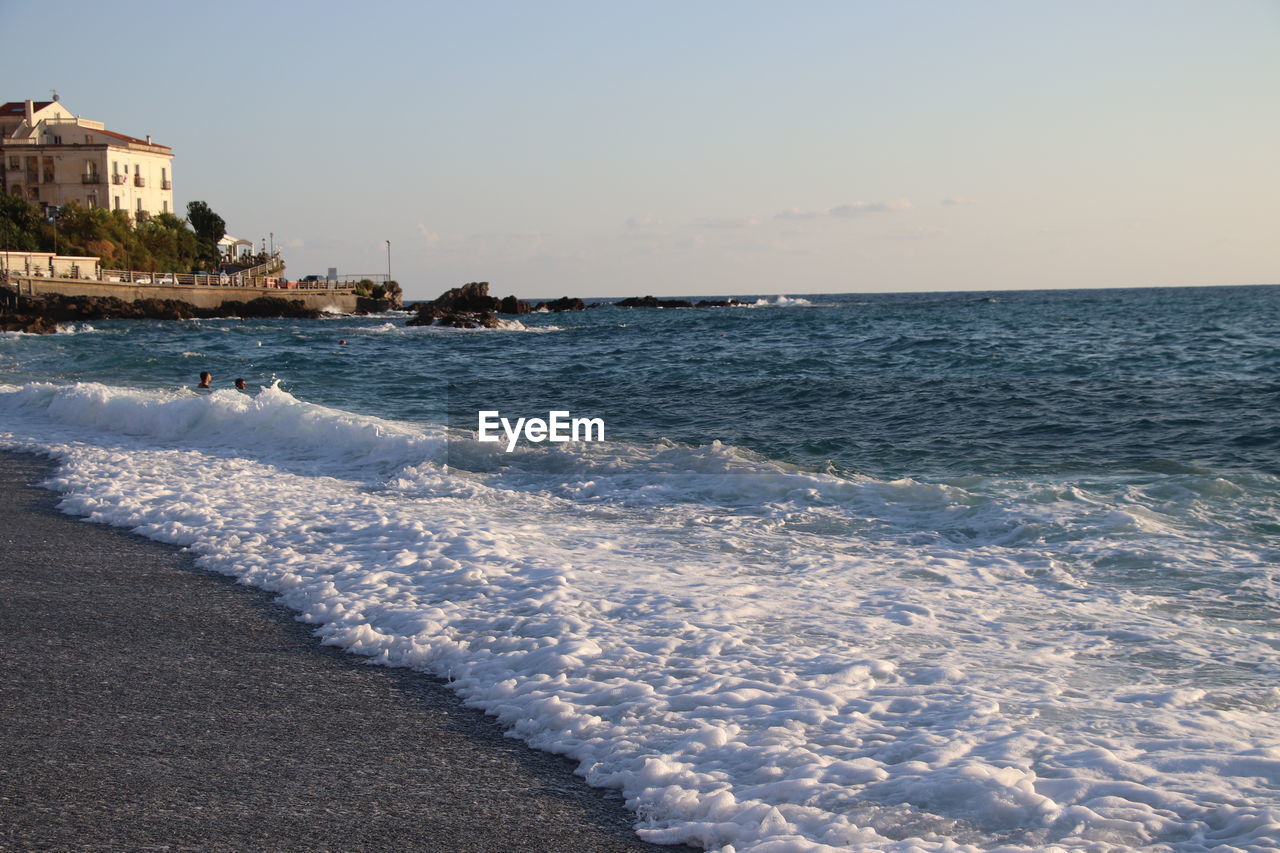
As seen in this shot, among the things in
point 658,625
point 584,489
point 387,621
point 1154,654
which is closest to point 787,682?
point 658,625

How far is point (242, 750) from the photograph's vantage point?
4.39 m

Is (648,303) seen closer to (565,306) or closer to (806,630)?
(565,306)

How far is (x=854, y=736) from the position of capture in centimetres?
445

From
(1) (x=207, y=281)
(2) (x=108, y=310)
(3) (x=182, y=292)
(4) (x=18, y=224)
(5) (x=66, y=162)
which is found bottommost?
(2) (x=108, y=310)

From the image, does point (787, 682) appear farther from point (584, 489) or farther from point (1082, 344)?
point (1082, 344)

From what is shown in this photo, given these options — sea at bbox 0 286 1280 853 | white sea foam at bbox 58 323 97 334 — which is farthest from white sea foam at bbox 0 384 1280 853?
white sea foam at bbox 58 323 97 334

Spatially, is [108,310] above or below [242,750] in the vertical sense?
above

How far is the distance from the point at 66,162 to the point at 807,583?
92.1m

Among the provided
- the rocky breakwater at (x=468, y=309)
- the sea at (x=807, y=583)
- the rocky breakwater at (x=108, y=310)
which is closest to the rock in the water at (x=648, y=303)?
the rocky breakwater at (x=468, y=309)

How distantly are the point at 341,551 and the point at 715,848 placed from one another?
17.1 ft

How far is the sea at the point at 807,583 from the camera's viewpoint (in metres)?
4.00

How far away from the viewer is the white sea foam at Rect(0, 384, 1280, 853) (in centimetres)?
390

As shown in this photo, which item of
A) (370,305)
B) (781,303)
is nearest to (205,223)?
(370,305)

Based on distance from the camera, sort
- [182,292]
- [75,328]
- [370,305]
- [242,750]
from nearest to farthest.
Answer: [242,750] → [75,328] → [182,292] → [370,305]
